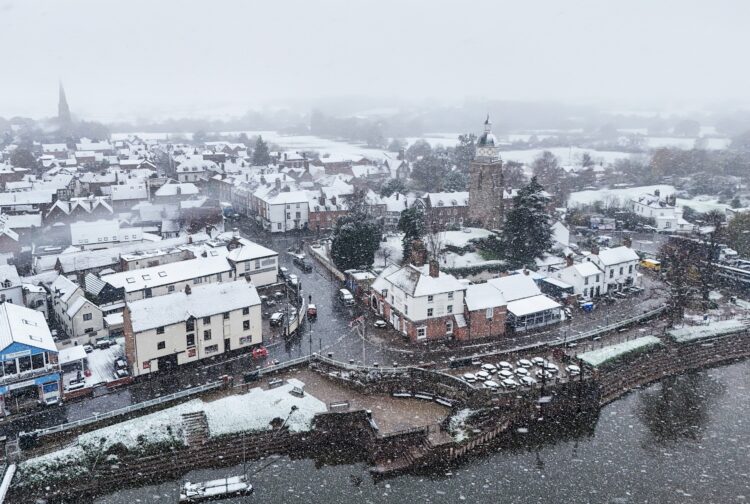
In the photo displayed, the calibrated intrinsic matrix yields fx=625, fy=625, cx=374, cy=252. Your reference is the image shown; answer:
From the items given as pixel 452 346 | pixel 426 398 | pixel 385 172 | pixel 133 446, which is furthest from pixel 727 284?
pixel 385 172

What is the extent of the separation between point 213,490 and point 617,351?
1083 inches

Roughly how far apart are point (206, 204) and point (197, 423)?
43.5 meters

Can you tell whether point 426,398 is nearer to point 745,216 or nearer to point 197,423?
point 197,423

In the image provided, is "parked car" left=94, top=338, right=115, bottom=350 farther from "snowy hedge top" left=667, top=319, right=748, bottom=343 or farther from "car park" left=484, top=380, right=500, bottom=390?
"snowy hedge top" left=667, top=319, right=748, bottom=343

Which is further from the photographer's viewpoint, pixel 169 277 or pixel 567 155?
pixel 567 155

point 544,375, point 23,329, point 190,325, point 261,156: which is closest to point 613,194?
point 261,156

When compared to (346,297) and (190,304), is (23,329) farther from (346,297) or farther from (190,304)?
(346,297)

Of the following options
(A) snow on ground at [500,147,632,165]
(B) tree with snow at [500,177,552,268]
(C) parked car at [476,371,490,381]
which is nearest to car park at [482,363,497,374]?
(C) parked car at [476,371,490,381]

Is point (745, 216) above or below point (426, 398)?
above

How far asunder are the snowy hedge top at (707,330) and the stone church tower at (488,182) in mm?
27045

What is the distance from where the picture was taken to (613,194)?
100 m

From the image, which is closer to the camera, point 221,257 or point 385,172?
point 221,257

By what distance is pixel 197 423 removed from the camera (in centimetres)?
3294

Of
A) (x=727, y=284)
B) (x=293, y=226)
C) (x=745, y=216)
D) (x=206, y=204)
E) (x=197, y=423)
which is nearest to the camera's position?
(x=197, y=423)
